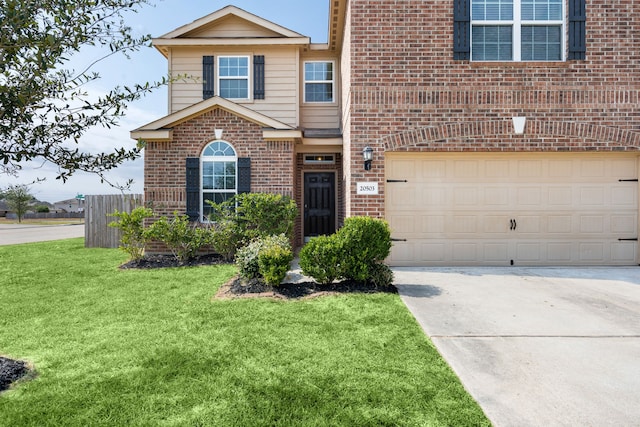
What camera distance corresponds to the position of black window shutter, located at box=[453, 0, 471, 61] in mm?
7531

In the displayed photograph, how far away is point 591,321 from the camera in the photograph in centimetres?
439

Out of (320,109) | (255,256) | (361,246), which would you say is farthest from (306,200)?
(361,246)

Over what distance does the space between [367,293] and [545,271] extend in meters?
4.29

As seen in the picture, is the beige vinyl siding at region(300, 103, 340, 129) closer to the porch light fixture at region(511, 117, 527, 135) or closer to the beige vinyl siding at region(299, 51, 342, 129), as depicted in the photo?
the beige vinyl siding at region(299, 51, 342, 129)

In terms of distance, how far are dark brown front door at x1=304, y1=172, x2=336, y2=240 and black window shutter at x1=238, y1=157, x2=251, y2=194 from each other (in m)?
2.32

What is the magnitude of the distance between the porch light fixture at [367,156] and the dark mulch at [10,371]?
6106 millimetres

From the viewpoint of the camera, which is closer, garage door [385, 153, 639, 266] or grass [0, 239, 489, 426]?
grass [0, 239, 489, 426]

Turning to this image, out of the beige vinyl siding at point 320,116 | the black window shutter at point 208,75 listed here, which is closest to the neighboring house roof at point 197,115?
the black window shutter at point 208,75

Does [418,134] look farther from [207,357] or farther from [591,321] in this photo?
[207,357]

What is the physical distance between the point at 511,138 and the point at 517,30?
2258 mm

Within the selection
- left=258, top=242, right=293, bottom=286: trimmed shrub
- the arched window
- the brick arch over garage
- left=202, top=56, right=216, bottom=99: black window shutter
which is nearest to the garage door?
the brick arch over garage

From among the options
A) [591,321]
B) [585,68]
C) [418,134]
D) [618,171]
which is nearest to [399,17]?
[418,134]

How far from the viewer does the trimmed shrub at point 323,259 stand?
226 inches

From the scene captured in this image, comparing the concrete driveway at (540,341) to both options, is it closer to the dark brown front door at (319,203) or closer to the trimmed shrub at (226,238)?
the trimmed shrub at (226,238)
